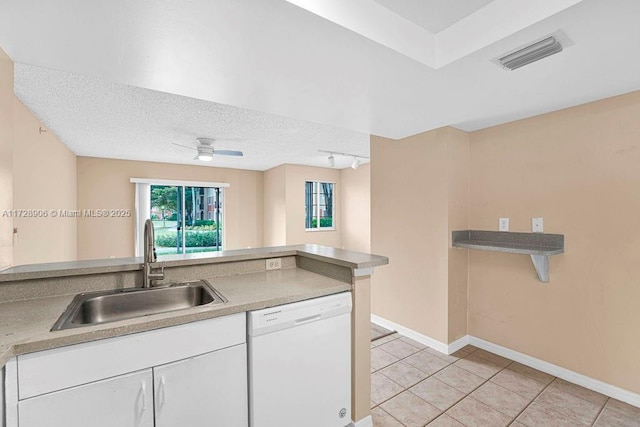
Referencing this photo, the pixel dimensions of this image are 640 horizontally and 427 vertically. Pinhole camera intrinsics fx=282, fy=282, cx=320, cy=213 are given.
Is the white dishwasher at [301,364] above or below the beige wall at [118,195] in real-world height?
below

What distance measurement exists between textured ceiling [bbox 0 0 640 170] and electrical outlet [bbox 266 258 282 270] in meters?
1.24

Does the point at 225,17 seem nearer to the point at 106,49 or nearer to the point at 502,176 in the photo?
the point at 106,49

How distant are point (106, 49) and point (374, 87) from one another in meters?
1.60

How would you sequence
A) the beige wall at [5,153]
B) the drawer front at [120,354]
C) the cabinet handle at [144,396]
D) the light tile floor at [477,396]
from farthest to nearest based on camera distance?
the light tile floor at [477,396] → the beige wall at [5,153] → the cabinet handle at [144,396] → the drawer front at [120,354]

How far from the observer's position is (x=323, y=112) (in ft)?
8.03

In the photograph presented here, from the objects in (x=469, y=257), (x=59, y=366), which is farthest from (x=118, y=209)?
(x=469, y=257)

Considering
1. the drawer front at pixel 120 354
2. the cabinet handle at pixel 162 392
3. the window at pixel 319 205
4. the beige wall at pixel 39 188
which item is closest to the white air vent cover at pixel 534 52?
the drawer front at pixel 120 354

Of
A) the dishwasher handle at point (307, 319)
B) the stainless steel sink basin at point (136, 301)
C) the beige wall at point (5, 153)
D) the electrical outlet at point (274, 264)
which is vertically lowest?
the dishwasher handle at point (307, 319)

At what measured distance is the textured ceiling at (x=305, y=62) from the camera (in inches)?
49.6

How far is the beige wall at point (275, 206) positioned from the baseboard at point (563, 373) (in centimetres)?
448

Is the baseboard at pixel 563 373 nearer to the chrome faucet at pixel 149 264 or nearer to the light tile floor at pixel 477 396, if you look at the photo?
the light tile floor at pixel 477 396

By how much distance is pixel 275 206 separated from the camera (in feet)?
22.5

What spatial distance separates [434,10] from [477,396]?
2.62 m

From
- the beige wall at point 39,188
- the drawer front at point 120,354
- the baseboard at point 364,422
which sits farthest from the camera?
the beige wall at point 39,188
